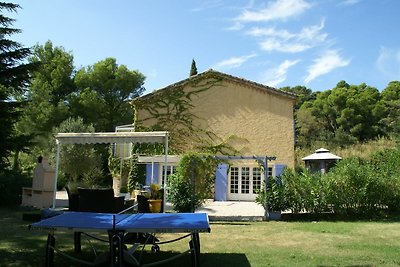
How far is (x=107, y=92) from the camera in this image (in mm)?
42781

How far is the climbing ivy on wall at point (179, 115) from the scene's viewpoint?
26.7 meters

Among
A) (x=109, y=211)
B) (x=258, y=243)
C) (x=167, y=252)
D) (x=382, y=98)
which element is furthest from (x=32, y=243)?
(x=382, y=98)

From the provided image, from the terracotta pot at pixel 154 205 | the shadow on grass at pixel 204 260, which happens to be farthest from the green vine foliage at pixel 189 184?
the shadow on grass at pixel 204 260

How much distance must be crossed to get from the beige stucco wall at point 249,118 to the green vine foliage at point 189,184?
926 centimetres

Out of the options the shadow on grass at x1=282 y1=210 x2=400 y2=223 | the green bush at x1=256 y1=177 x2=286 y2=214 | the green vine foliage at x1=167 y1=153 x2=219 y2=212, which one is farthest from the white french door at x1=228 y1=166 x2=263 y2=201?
the green bush at x1=256 y1=177 x2=286 y2=214

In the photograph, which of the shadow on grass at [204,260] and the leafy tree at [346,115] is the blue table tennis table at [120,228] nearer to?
the shadow on grass at [204,260]

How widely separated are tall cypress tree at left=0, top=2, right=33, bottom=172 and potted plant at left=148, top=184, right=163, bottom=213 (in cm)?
1052

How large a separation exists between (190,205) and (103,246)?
259 inches

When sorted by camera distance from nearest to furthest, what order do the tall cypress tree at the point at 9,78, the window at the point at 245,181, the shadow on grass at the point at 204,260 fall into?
the shadow on grass at the point at 204,260 < the tall cypress tree at the point at 9,78 < the window at the point at 245,181

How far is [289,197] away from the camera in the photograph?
53.1 ft

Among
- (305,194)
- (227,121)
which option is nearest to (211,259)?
(305,194)

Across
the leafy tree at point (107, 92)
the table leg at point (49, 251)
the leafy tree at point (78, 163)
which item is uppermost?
the leafy tree at point (107, 92)

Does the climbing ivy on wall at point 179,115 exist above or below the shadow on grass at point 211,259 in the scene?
above

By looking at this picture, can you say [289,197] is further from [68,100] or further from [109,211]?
[68,100]
